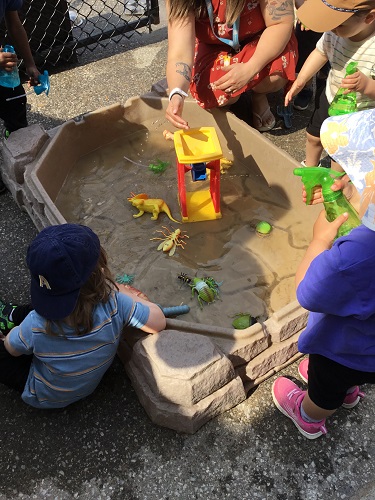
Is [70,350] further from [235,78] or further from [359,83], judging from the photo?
[235,78]

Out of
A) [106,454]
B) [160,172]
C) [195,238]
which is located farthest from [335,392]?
[160,172]

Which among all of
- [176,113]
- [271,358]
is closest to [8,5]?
[176,113]

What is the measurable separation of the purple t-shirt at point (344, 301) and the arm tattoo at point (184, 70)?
1.50 m

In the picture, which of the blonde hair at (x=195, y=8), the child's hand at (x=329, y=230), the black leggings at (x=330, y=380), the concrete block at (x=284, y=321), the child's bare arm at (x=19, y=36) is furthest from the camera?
the child's bare arm at (x=19, y=36)

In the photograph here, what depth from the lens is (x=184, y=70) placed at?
2.43m

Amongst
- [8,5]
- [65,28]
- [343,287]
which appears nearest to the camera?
[343,287]

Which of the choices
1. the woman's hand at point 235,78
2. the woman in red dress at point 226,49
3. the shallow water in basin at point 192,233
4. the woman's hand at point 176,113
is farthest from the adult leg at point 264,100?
the woman's hand at point 176,113

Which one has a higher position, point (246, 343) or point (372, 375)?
point (372, 375)

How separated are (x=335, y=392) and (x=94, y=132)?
202cm

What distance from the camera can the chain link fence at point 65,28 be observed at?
137 inches

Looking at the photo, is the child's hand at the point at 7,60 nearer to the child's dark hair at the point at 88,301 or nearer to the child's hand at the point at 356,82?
the child's dark hair at the point at 88,301

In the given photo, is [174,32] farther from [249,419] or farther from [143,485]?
[143,485]

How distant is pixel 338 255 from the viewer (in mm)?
1078

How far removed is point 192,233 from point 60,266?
113cm
